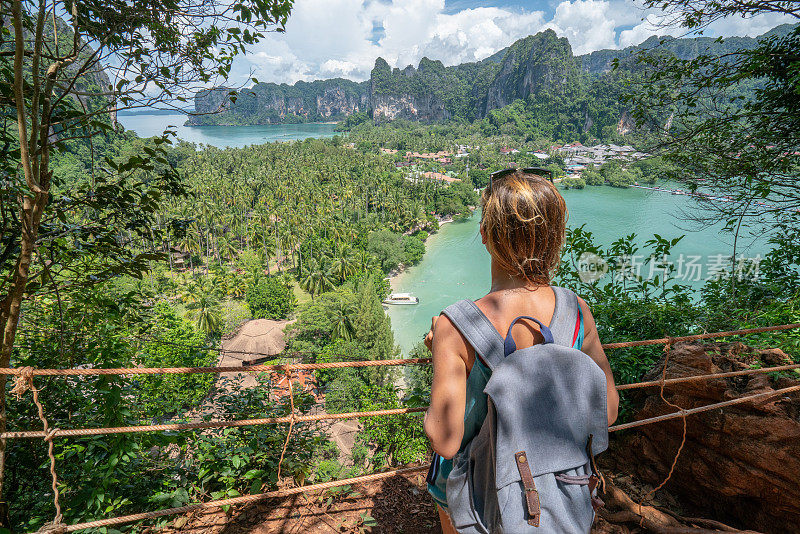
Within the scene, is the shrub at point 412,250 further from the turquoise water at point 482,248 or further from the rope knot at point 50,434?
the rope knot at point 50,434

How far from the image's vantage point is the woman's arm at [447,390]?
886mm

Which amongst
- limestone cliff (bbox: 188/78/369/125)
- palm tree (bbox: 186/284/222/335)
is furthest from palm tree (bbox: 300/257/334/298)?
limestone cliff (bbox: 188/78/369/125)

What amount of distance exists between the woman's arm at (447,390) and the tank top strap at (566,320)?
228mm

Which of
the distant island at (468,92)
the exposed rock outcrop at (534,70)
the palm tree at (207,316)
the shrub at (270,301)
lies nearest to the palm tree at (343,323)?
the shrub at (270,301)

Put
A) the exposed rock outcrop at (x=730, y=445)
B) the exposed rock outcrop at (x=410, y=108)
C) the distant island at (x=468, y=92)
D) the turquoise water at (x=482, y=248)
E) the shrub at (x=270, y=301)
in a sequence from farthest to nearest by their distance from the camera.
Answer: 1. the exposed rock outcrop at (x=410, y=108)
2. the distant island at (x=468, y=92)
3. the turquoise water at (x=482, y=248)
4. the shrub at (x=270, y=301)
5. the exposed rock outcrop at (x=730, y=445)

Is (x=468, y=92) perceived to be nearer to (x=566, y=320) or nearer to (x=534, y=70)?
(x=534, y=70)

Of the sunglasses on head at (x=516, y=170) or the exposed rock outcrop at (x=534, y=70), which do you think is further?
the exposed rock outcrop at (x=534, y=70)

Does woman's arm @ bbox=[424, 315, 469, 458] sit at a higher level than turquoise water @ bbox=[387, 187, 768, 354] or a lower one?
higher

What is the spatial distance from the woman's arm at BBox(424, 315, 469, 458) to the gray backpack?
37 millimetres

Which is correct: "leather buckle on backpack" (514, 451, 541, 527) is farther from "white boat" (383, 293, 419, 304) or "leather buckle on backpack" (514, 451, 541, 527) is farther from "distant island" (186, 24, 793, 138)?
"distant island" (186, 24, 793, 138)

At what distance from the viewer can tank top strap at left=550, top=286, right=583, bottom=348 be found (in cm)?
94

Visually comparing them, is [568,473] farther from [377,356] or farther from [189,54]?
[377,356]

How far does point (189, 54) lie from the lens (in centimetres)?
238

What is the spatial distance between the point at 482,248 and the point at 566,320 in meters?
33.8
